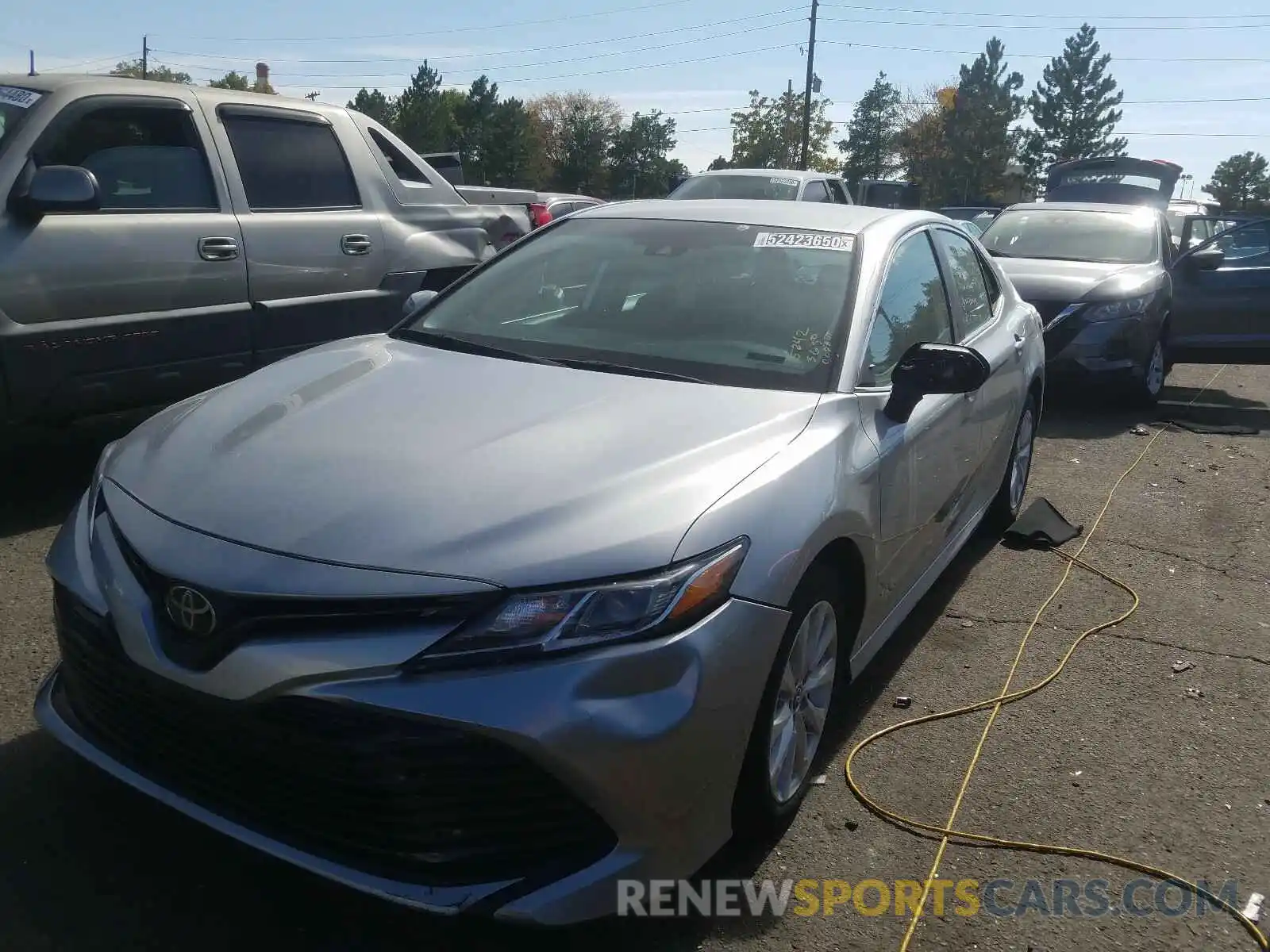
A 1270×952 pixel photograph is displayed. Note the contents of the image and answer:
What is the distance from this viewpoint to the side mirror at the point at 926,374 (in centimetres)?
335

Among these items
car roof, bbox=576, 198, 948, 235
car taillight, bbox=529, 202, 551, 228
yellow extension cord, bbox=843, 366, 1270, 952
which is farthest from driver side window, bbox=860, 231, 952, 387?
car taillight, bbox=529, 202, 551, 228

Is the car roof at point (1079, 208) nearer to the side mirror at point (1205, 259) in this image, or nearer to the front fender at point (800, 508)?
the side mirror at point (1205, 259)

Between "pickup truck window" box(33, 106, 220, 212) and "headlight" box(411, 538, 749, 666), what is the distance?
3.88 m

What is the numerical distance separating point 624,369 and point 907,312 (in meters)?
1.14

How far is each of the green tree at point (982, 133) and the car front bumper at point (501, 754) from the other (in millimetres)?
82949

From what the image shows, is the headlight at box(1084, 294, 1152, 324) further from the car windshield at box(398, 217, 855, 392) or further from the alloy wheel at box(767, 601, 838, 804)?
the alloy wheel at box(767, 601, 838, 804)

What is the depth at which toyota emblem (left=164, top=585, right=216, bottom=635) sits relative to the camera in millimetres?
2250

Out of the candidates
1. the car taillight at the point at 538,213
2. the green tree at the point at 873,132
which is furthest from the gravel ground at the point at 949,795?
the green tree at the point at 873,132

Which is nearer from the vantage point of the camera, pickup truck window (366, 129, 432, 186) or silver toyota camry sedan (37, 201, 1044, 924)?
silver toyota camry sedan (37, 201, 1044, 924)

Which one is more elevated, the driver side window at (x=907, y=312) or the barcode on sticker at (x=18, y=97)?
the barcode on sticker at (x=18, y=97)

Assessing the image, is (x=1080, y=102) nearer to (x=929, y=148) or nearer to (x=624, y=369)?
(x=929, y=148)

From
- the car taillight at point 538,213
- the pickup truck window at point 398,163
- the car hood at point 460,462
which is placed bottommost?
the car hood at point 460,462

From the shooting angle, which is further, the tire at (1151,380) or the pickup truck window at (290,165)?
the tire at (1151,380)

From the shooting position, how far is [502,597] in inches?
86.5
